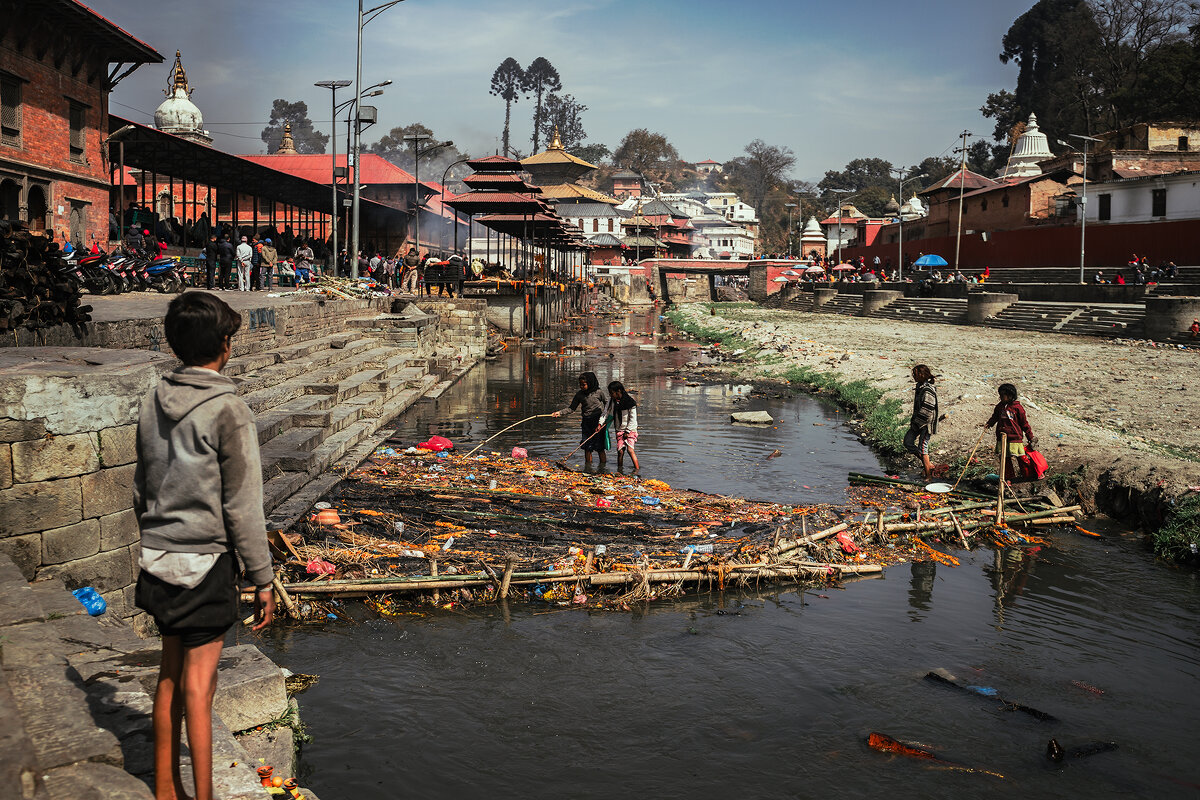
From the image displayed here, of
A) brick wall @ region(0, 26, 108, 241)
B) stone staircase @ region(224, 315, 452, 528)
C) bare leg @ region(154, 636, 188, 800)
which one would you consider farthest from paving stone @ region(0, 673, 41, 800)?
brick wall @ region(0, 26, 108, 241)

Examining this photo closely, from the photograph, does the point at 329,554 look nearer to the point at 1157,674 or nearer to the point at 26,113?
the point at 1157,674

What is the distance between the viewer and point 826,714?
5.75 m

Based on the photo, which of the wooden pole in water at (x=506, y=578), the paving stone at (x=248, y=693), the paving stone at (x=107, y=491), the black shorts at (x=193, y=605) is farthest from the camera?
the wooden pole in water at (x=506, y=578)

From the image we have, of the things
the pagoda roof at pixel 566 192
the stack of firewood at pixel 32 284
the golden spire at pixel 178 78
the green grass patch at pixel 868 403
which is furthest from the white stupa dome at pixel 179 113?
the pagoda roof at pixel 566 192

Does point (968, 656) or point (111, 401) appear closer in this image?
point (111, 401)

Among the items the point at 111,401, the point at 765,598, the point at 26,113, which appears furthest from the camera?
the point at 26,113

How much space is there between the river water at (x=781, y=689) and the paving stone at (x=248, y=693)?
0.61m

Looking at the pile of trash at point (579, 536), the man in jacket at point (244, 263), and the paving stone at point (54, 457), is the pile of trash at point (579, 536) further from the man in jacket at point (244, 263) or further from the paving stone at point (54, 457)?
the man in jacket at point (244, 263)

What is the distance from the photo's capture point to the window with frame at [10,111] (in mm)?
19922

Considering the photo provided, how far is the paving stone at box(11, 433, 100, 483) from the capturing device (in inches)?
191

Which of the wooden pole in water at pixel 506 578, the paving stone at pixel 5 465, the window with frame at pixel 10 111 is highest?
the window with frame at pixel 10 111

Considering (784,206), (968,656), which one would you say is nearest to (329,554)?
(968,656)

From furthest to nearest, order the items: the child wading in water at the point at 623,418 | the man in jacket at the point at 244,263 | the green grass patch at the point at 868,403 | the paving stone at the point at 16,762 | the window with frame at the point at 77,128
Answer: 1. the window with frame at the point at 77,128
2. the man in jacket at the point at 244,263
3. the green grass patch at the point at 868,403
4. the child wading in water at the point at 623,418
5. the paving stone at the point at 16,762

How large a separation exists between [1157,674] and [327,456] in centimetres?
824
